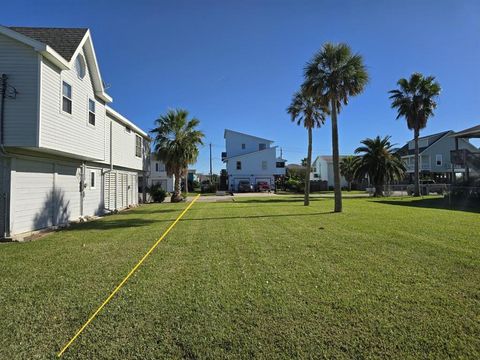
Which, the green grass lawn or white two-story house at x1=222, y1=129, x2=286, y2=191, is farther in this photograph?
white two-story house at x1=222, y1=129, x2=286, y2=191

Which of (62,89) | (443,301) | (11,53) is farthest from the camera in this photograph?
(62,89)

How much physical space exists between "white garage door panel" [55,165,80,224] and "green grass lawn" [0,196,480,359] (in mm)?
4365

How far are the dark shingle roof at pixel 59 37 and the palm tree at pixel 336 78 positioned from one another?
478 inches

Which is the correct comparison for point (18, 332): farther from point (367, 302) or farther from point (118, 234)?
point (118, 234)

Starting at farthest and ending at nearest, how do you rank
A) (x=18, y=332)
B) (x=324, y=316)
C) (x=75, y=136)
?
(x=75, y=136), (x=324, y=316), (x=18, y=332)

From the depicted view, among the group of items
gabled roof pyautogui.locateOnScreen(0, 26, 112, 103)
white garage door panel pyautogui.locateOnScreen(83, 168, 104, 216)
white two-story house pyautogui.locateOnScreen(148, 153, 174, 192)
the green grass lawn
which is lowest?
the green grass lawn

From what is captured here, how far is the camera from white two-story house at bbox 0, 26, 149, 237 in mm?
9688

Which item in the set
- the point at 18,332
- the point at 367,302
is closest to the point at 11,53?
the point at 18,332

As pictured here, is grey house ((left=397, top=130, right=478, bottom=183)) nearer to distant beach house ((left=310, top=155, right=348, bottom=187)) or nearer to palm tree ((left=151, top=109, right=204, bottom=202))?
distant beach house ((left=310, top=155, right=348, bottom=187))

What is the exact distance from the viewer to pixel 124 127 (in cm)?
2100

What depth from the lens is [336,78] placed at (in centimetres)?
1828

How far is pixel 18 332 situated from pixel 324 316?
357cm

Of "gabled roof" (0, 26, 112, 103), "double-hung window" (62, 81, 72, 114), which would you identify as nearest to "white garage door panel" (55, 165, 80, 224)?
"double-hung window" (62, 81, 72, 114)

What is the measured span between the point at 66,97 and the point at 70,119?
77 centimetres
